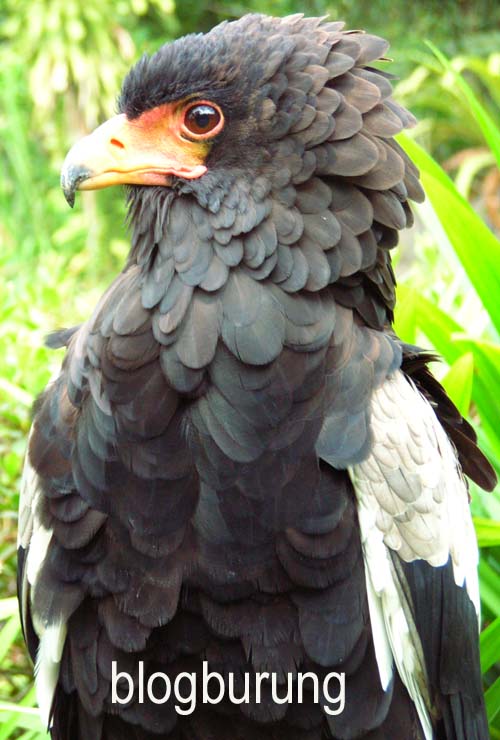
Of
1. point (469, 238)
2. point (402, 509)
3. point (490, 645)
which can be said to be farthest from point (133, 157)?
point (490, 645)

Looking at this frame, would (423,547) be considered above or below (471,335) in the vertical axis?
below

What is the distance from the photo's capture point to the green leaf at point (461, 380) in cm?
286

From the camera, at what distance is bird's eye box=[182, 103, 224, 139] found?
7.39 ft

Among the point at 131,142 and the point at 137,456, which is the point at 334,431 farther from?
the point at 131,142

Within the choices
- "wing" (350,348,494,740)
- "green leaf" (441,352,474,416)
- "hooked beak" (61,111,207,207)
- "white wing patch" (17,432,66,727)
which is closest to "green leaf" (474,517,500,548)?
"wing" (350,348,494,740)

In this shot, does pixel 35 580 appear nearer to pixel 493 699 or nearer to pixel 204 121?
pixel 204 121

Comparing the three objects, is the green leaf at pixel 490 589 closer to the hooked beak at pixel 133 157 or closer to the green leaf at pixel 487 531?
the green leaf at pixel 487 531

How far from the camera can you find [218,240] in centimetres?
220

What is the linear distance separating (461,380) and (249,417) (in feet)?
3.06

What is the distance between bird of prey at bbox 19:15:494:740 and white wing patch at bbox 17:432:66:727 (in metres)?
0.03

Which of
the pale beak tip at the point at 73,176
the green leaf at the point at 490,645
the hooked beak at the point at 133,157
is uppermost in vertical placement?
the hooked beak at the point at 133,157

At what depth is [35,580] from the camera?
2.44m

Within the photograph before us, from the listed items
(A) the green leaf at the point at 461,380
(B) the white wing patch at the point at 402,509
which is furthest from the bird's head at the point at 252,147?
(A) the green leaf at the point at 461,380

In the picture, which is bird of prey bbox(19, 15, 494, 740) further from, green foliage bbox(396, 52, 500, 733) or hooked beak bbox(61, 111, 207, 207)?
green foliage bbox(396, 52, 500, 733)
